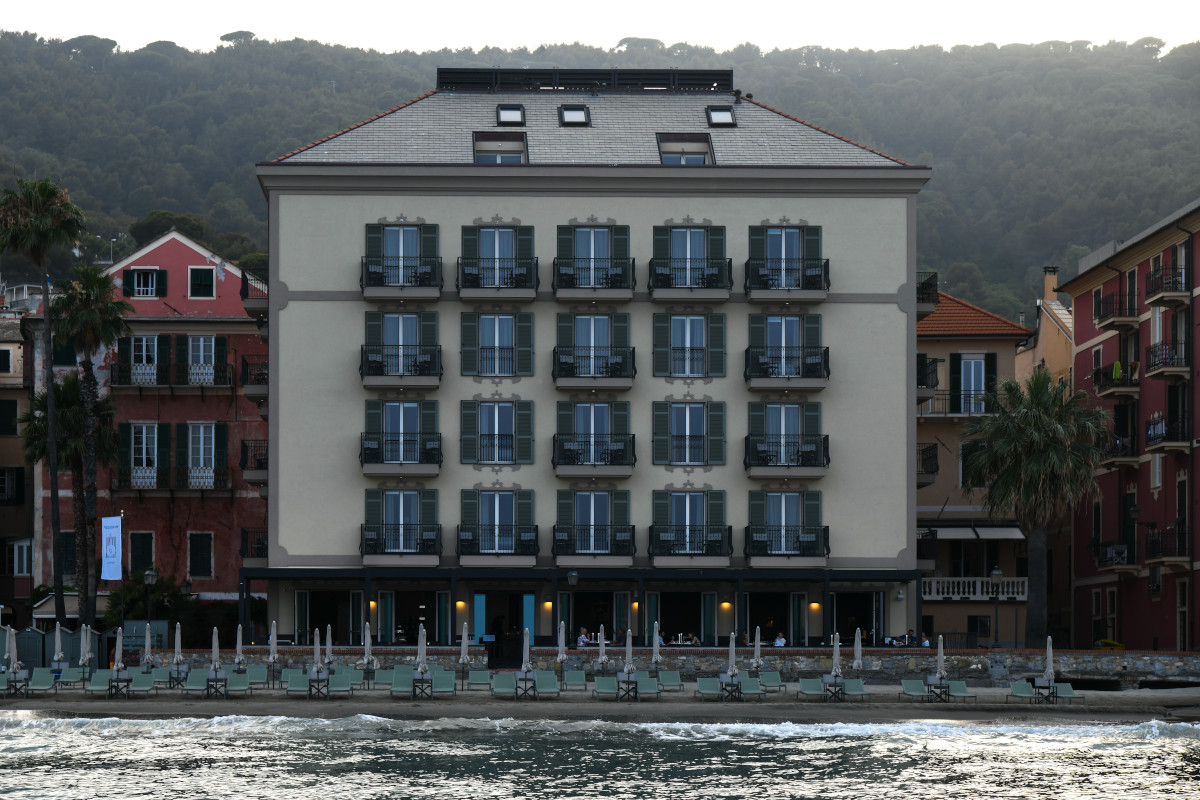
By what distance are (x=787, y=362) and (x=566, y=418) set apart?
28.2 feet

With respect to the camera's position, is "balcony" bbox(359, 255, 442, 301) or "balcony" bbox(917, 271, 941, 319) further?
"balcony" bbox(917, 271, 941, 319)

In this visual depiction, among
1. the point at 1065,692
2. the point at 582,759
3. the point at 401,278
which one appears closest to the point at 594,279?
the point at 401,278

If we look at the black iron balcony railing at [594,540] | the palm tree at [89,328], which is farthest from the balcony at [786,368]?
the palm tree at [89,328]

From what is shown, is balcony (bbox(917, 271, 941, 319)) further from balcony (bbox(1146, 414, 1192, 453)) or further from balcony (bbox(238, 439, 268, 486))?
balcony (bbox(238, 439, 268, 486))

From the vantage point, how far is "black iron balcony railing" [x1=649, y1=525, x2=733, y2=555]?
59594 mm

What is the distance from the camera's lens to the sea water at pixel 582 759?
37.1 m

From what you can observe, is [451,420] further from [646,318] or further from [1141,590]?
[1141,590]

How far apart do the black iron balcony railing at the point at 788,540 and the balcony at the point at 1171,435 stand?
13.9 m

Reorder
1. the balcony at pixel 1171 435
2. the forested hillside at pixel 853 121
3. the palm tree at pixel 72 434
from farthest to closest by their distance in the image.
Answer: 1. the forested hillside at pixel 853 121
2. the palm tree at pixel 72 434
3. the balcony at pixel 1171 435

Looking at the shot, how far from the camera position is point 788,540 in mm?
59875

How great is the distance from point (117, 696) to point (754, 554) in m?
23.3

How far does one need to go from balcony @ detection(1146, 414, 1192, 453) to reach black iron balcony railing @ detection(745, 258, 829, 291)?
576 inches

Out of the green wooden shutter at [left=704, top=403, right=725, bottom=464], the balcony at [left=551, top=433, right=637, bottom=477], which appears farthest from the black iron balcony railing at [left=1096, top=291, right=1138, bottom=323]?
the balcony at [left=551, top=433, right=637, bottom=477]

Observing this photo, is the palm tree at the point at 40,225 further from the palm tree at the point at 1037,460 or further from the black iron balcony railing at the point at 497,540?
the palm tree at the point at 1037,460
